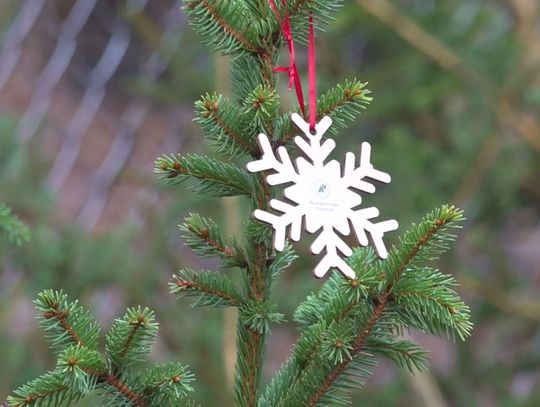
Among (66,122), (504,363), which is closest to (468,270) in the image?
(504,363)

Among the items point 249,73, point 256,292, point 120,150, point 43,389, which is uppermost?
point 120,150

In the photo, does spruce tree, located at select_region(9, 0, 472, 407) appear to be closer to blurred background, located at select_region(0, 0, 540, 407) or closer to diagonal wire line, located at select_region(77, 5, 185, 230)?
blurred background, located at select_region(0, 0, 540, 407)

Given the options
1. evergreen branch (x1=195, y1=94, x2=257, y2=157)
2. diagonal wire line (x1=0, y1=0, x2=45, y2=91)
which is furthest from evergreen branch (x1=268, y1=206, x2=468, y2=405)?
diagonal wire line (x1=0, y1=0, x2=45, y2=91)

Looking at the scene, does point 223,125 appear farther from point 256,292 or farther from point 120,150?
point 120,150

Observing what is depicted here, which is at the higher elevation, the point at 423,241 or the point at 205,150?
the point at 205,150

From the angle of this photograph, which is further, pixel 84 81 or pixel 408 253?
pixel 84 81

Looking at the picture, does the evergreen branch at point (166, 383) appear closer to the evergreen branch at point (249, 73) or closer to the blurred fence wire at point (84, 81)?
the evergreen branch at point (249, 73)

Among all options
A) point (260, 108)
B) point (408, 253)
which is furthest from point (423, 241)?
point (260, 108)
